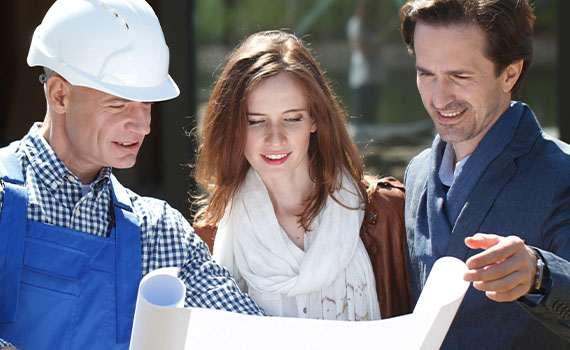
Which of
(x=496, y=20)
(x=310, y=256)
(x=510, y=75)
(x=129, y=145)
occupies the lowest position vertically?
Answer: (x=310, y=256)

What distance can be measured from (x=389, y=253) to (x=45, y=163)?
1044 mm

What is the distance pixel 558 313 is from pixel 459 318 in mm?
396

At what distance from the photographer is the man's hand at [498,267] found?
1375mm

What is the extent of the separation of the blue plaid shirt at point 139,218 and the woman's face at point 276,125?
339 millimetres

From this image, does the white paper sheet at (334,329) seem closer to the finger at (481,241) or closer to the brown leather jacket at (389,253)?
the finger at (481,241)

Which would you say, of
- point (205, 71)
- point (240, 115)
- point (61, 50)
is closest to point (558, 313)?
point (240, 115)

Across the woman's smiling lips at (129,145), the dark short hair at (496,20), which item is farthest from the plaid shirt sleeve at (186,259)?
the dark short hair at (496,20)

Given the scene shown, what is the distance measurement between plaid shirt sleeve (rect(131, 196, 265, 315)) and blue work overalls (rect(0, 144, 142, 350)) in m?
0.08

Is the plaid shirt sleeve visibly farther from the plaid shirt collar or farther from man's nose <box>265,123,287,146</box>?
man's nose <box>265,123,287,146</box>

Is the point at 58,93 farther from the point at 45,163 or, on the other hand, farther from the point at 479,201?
the point at 479,201

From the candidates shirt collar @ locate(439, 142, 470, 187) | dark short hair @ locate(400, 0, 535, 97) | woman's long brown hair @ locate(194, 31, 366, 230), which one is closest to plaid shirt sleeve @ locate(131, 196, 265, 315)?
woman's long brown hair @ locate(194, 31, 366, 230)

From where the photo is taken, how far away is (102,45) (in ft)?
5.77

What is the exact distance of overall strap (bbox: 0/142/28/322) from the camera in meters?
1.64

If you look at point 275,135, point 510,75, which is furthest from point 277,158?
point 510,75
